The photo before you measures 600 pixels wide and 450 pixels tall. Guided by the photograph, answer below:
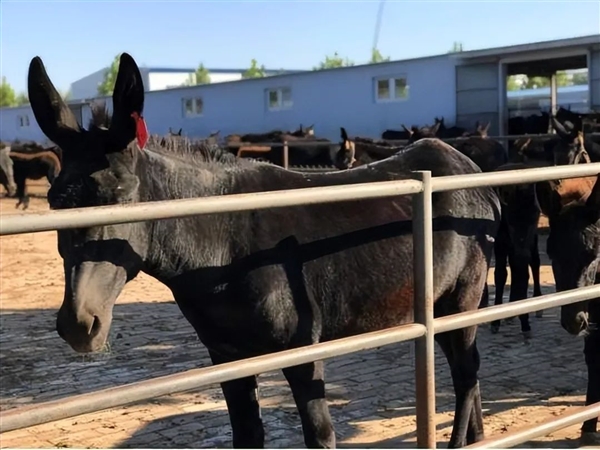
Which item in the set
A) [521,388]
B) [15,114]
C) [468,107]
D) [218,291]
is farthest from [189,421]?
[15,114]

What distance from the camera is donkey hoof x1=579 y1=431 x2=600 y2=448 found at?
449cm

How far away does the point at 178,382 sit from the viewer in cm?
216

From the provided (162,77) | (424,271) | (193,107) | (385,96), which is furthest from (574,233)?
(162,77)

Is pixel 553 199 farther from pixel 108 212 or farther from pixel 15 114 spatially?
pixel 15 114

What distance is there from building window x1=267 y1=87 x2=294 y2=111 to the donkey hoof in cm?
2624

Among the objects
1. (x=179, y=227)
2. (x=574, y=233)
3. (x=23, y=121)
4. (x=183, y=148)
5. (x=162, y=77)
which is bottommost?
(x=574, y=233)

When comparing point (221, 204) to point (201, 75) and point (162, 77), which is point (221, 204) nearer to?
point (162, 77)

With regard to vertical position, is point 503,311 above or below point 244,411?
above

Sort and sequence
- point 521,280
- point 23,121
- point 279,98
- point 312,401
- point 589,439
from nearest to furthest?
point 312,401 → point 589,439 → point 521,280 → point 279,98 → point 23,121

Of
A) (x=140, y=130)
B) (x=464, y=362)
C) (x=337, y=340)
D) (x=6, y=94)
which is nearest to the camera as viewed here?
(x=337, y=340)

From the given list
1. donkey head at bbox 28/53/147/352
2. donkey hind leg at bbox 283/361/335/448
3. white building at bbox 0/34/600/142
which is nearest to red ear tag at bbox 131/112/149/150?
donkey head at bbox 28/53/147/352

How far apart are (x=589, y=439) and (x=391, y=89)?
2274cm

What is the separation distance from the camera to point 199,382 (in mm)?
2205

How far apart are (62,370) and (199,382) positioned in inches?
179
